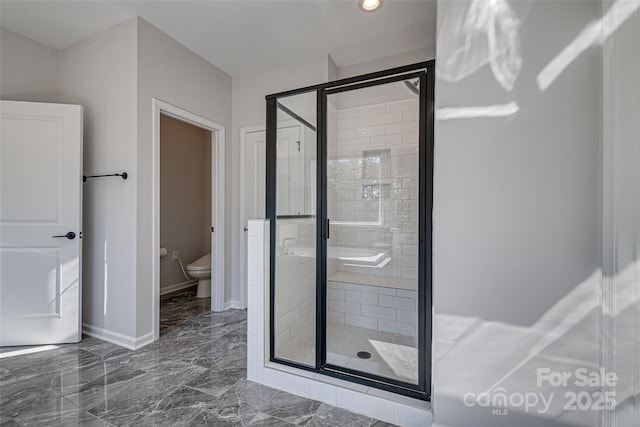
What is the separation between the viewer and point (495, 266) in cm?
117

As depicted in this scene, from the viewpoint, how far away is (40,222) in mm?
2262

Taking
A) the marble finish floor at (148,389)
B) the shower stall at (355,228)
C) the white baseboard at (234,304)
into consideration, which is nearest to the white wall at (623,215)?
the shower stall at (355,228)

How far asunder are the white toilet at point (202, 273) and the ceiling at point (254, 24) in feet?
7.88

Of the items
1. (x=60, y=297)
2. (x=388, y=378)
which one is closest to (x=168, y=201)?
(x=60, y=297)

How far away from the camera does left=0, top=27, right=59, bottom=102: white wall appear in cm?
235

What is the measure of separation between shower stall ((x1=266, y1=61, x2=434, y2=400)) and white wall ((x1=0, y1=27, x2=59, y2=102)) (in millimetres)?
2475

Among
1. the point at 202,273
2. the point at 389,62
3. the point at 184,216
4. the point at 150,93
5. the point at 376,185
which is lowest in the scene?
the point at 202,273

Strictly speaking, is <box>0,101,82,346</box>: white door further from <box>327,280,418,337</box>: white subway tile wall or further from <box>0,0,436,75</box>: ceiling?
<box>327,280,418,337</box>: white subway tile wall

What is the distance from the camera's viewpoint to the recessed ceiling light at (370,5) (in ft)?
6.65

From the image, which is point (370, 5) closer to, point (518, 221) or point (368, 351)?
point (518, 221)

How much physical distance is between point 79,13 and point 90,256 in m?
2.05

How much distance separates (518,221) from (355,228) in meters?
1.63

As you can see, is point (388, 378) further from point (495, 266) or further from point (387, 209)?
point (387, 209)

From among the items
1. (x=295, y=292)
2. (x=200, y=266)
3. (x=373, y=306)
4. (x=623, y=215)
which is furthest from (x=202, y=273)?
(x=623, y=215)
